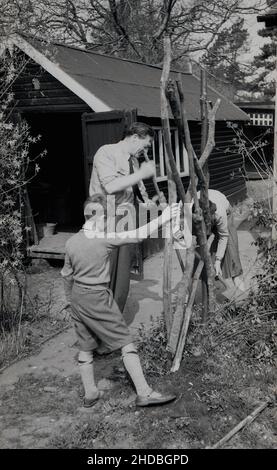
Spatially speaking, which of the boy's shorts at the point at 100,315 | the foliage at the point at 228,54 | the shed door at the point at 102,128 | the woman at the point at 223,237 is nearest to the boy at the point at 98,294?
the boy's shorts at the point at 100,315

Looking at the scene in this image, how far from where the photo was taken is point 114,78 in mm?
10469

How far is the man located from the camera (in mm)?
4590

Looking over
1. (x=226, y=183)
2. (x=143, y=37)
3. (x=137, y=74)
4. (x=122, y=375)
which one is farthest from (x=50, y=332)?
(x=143, y=37)

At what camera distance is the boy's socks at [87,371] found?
3920mm

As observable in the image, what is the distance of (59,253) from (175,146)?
3.98 metres

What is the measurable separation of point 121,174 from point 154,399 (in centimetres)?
227

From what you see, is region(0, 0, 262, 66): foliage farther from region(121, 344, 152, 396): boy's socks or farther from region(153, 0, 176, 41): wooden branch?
region(121, 344, 152, 396): boy's socks

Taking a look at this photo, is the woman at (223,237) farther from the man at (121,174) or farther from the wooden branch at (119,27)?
the wooden branch at (119,27)

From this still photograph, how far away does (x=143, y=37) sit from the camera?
23.9 meters

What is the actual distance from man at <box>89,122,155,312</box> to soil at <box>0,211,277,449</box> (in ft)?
2.92

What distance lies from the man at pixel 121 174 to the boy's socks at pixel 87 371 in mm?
1436

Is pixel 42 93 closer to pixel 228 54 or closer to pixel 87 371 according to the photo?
pixel 87 371

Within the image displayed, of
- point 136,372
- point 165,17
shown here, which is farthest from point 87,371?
point 165,17
